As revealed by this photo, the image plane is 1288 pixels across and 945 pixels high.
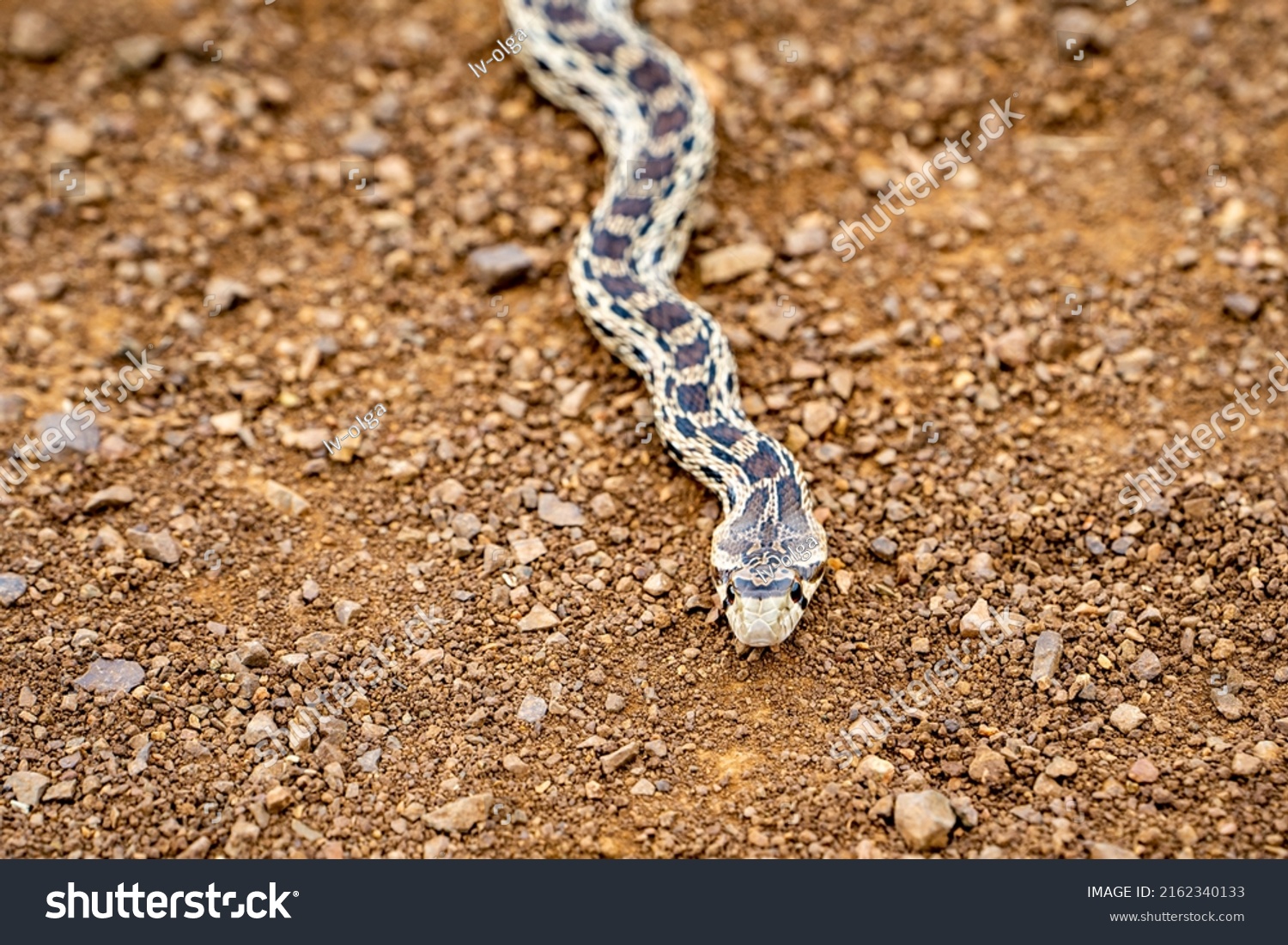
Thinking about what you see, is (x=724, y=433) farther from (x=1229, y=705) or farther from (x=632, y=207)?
(x=1229, y=705)

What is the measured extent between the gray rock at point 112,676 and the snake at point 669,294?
2.87 meters

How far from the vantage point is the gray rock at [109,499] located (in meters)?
6.29

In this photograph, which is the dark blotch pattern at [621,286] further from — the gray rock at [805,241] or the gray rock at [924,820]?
the gray rock at [924,820]

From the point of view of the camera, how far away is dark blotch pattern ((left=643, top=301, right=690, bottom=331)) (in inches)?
270

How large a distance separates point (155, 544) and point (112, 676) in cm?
81

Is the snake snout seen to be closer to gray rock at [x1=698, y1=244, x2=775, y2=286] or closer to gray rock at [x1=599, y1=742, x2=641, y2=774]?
gray rock at [x1=599, y1=742, x2=641, y2=774]

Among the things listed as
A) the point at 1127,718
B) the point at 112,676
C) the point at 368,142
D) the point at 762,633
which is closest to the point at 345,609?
the point at 112,676

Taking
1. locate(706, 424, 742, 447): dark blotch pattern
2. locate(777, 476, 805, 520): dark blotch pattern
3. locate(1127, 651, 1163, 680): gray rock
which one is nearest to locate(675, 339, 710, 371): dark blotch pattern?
locate(706, 424, 742, 447): dark blotch pattern

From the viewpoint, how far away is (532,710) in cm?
555

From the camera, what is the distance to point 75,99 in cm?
827

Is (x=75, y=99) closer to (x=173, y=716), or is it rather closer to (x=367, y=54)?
(x=367, y=54)

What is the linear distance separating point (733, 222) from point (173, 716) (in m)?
4.54

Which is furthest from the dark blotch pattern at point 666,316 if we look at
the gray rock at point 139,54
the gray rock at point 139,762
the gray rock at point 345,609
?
the gray rock at point 139,54

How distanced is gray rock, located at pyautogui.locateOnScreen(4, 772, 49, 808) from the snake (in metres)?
3.23
